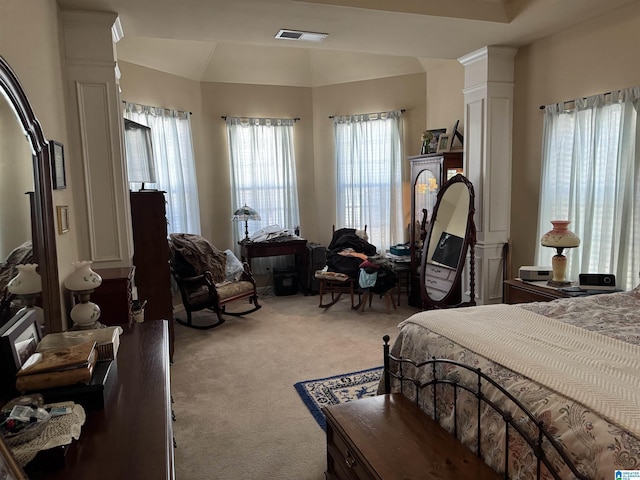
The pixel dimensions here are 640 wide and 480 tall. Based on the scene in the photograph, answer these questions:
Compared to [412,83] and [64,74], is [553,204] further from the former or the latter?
[64,74]

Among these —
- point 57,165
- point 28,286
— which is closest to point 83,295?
point 28,286

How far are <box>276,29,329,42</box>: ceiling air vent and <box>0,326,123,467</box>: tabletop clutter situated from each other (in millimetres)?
2755

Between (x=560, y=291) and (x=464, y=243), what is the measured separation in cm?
109

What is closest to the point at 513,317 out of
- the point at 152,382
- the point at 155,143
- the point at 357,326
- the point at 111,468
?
the point at 152,382

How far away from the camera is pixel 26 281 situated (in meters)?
1.62

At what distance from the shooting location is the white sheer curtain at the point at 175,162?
4.97m

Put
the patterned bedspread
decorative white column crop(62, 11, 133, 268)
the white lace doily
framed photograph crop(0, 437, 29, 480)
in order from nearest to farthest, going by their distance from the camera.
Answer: framed photograph crop(0, 437, 29, 480) → the white lace doily → the patterned bedspread → decorative white column crop(62, 11, 133, 268)

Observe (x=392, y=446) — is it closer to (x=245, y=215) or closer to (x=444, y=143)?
(x=444, y=143)

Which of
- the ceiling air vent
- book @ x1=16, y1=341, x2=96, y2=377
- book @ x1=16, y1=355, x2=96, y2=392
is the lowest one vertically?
book @ x1=16, y1=355, x2=96, y2=392

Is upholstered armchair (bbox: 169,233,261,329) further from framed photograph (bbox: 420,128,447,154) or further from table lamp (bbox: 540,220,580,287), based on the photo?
table lamp (bbox: 540,220,580,287)

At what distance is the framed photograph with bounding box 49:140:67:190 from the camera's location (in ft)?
8.10

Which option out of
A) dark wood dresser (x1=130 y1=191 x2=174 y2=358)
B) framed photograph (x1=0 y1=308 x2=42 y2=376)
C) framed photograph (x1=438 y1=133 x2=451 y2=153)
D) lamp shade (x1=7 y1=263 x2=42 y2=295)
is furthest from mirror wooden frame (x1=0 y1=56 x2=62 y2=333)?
framed photograph (x1=438 y1=133 x2=451 y2=153)

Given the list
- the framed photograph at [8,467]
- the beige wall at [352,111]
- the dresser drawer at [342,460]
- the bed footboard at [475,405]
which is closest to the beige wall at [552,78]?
the beige wall at [352,111]

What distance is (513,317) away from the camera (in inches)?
86.9
